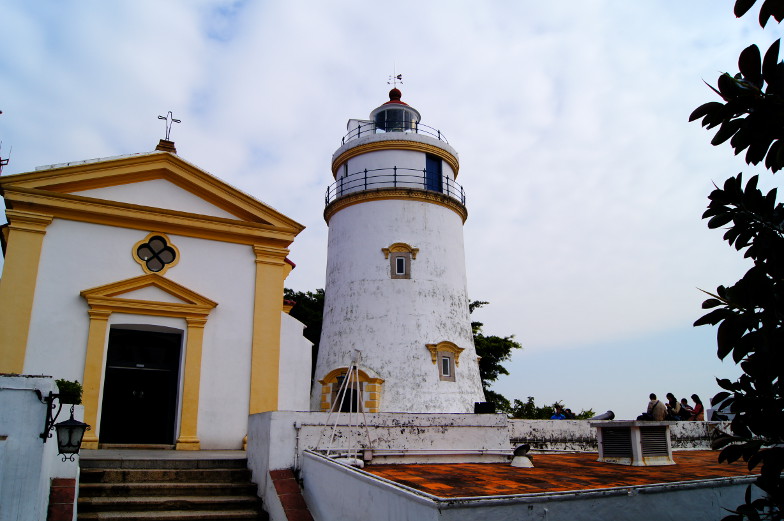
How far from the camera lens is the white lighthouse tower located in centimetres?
1859

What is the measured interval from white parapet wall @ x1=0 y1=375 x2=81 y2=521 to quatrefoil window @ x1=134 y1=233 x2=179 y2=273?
20.4 ft

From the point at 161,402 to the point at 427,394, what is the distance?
27.5 feet

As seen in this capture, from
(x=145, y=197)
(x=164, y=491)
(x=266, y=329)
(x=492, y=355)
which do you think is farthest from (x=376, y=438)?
(x=492, y=355)

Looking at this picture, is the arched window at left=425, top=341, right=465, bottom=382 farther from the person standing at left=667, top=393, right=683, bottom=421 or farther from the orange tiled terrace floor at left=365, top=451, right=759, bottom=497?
the orange tiled terrace floor at left=365, top=451, right=759, bottom=497

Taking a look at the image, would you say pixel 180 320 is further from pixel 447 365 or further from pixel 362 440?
pixel 447 365

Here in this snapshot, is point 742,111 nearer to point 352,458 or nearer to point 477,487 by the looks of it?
point 477,487

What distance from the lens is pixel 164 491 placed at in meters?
8.37

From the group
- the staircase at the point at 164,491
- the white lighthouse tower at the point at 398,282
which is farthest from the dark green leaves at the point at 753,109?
the white lighthouse tower at the point at 398,282

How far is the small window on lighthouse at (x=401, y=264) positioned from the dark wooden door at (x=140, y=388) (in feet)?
27.1

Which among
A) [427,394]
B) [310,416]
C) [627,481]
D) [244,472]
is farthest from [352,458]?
[427,394]

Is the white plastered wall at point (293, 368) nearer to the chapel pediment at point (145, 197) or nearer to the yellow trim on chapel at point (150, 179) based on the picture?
the chapel pediment at point (145, 197)

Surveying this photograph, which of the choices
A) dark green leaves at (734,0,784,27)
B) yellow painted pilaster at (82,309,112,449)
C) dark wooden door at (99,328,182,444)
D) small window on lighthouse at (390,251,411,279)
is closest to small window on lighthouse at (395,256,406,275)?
small window on lighthouse at (390,251,411,279)

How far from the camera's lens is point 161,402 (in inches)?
496

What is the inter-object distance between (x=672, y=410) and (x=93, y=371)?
45.5 feet
